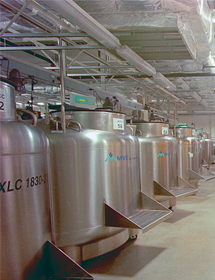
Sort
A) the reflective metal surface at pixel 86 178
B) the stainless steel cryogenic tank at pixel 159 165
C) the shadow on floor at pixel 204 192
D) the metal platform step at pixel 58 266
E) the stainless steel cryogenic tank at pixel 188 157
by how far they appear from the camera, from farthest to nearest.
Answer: the shadow on floor at pixel 204 192 → the stainless steel cryogenic tank at pixel 188 157 → the stainless steel cryogenic tank at pixel 159 165 → the reflective metal surface at pixel 86 178 → the metal platform step at pixel 58 266

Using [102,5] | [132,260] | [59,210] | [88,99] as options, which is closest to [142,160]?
[88,99]

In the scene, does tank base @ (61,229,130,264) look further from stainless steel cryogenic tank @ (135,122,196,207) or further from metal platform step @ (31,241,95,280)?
stainless steel cryogenic tank @ (135,122,196,207)

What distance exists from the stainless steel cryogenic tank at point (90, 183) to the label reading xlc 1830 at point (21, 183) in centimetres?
43

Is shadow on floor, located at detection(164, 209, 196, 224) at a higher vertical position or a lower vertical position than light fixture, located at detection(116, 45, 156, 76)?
lower

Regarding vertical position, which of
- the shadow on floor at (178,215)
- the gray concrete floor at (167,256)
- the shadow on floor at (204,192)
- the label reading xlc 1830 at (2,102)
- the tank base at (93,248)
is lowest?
the shadow on floor at (204,192)

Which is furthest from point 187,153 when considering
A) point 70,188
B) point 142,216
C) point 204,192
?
point 70,188

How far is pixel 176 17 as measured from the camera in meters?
2.62

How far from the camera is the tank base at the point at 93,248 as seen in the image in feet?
7.14

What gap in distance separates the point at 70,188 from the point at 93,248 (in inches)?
23.1

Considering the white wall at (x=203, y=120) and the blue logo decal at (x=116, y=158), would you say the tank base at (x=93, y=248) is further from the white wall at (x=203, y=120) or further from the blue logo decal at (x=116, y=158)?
the white wall at (x=203, y=120)

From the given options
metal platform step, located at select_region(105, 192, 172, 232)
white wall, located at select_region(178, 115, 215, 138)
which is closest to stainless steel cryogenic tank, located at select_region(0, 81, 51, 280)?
metal platform step, located at select_region(105, 192, 172, 232)

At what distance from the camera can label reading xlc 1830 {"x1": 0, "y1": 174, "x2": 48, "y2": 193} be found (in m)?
1.39

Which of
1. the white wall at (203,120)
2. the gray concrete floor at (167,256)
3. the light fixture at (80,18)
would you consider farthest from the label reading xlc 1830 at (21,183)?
the white wall at (203,120)

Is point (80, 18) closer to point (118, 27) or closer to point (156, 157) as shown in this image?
point (118, 27)
